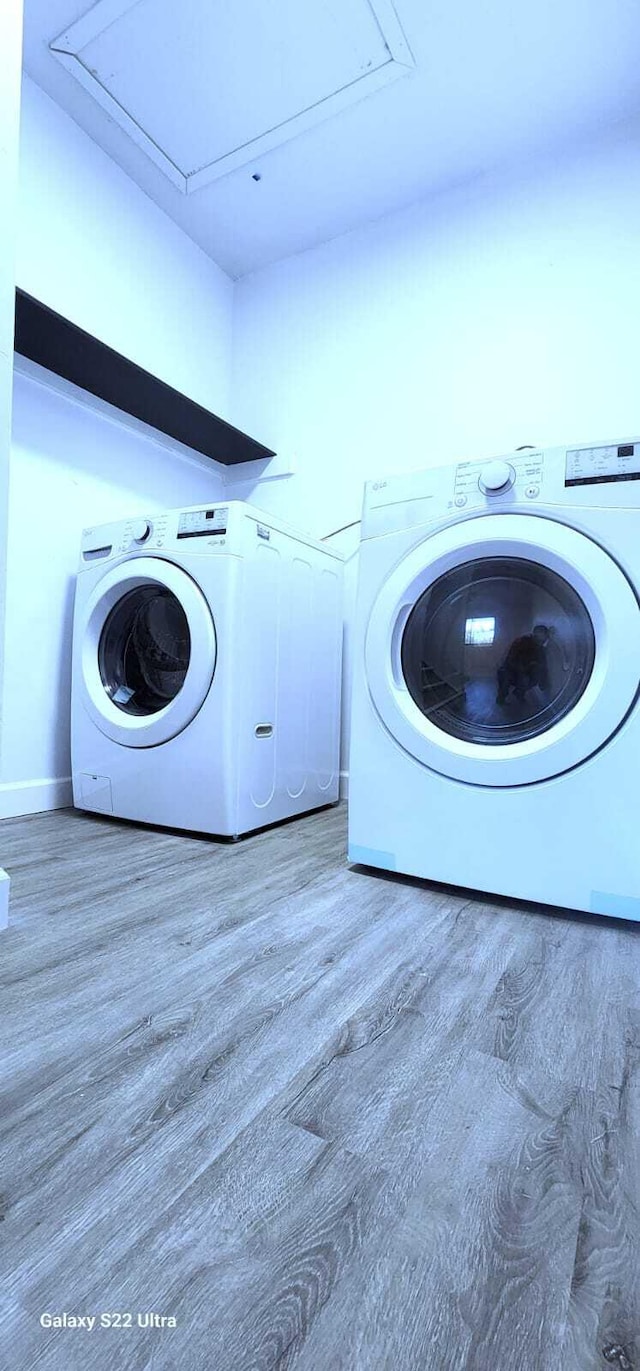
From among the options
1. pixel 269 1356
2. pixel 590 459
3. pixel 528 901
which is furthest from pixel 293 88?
pixel 269 1356

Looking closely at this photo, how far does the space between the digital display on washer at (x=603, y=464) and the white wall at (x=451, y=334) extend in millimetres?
864

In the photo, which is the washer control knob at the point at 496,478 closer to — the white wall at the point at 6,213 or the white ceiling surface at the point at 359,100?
the white wall at the point at 6,213

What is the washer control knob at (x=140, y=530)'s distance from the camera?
1.61 meters

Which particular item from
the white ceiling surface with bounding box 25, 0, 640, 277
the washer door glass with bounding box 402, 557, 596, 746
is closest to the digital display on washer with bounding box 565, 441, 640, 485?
the washer door glass with bounding box 402, 557, 596, 746

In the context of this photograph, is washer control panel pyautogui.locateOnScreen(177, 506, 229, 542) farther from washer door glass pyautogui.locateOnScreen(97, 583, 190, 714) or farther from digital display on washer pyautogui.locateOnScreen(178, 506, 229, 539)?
washer door glass pyautogui.locateOnScreen(97, 583, 190, 714)

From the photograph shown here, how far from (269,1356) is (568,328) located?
229cm

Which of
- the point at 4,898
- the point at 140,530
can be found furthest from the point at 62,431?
the point at 4,898

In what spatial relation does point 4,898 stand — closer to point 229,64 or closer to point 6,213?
point 6,213

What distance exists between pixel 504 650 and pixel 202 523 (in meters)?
0.85

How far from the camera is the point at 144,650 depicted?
173cm

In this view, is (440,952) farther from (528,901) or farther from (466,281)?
(466,281)

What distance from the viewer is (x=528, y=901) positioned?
1110 mm

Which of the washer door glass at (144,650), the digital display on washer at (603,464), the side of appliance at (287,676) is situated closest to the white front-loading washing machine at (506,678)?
the digital display on washer at (603,464)

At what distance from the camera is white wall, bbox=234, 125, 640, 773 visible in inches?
70.9
